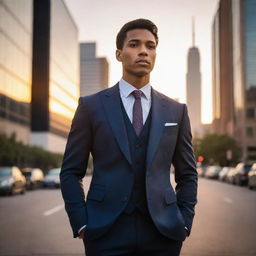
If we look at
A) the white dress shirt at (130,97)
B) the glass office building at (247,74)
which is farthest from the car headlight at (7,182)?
the glass office building at (247,74)

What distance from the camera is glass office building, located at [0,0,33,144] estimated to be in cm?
5994

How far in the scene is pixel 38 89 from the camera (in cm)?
9594

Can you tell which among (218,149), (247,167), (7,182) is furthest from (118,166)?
(218,149)

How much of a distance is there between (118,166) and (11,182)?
21639mm

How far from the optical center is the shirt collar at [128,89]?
120 inches

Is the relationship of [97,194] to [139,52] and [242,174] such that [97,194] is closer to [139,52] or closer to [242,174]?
[139,52]

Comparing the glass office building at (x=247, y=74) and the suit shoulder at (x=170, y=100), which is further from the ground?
the glass office building at (x=247, y=74)

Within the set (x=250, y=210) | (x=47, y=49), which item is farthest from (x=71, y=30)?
(x=250, y=210)

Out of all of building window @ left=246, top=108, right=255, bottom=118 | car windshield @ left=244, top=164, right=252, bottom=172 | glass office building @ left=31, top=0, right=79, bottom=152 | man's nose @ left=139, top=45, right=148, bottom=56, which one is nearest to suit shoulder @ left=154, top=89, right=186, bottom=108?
man's nose @ left=139, top=45, right=148, bottom=56

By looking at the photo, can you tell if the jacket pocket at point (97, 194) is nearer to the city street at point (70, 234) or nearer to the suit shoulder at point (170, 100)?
the suit shoulder at point (170, 100)

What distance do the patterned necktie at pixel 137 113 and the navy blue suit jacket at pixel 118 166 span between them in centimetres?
7

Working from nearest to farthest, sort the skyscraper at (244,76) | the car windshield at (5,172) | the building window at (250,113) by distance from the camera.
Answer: the car windshield at (5,172), the building window at (250,113), the skyscraper at (244,76)

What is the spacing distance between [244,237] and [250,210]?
5.96 metres

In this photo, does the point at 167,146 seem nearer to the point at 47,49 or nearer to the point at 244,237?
the point at 244,237
